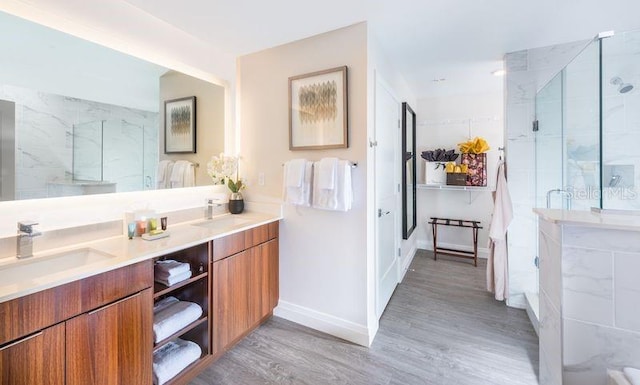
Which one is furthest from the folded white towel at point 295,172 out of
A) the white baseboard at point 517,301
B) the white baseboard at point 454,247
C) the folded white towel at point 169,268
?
the white baseboard at point 454,247

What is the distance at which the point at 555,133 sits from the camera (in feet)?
7.29

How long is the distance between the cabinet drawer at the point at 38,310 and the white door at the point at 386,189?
72.0 inches

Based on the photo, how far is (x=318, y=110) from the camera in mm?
2084

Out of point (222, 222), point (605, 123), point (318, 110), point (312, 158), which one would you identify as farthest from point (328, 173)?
point (605, 123)

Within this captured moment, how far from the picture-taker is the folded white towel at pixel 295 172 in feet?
6.73

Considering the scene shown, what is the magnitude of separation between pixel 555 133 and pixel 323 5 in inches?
84.7

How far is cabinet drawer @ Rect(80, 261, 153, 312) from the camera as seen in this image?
44.4 inches

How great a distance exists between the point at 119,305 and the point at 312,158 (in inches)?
59.1

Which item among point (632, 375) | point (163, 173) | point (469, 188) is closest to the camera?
point (632, 375)

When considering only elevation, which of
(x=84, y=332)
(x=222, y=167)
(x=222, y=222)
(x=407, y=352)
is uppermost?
(x=222, y=167)

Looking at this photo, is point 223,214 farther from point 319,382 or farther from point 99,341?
point 319,382

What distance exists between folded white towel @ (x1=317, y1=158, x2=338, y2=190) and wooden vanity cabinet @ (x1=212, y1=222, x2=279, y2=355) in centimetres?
62

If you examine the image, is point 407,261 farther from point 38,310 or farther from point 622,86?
point 38,310

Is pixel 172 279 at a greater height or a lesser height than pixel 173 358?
greater
